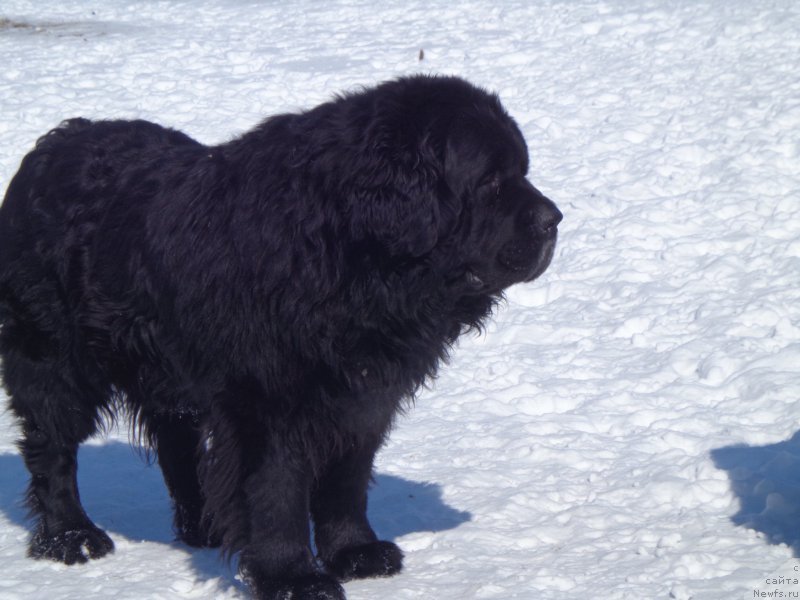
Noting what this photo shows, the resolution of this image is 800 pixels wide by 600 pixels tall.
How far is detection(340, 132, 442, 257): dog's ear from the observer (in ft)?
10.6

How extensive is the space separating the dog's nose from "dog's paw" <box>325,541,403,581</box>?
138 centimetres

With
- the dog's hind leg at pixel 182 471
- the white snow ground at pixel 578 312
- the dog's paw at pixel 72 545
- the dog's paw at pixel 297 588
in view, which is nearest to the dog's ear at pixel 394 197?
the dog's paw at pixel 297 588

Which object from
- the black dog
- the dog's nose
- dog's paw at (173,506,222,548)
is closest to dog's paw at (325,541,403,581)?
the black dog

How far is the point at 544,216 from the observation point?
3.47 m

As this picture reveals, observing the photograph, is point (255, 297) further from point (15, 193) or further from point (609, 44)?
point (609, 44)

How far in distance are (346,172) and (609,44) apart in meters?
9.14

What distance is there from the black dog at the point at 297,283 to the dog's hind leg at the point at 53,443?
52mm

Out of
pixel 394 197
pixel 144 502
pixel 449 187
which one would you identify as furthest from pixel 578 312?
pixel 394 197

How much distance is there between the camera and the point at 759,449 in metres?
4.75

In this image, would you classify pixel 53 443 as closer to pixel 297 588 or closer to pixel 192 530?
pixel 192 530

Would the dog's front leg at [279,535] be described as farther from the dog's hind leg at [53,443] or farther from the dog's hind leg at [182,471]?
the dog's hind leg at [53,443]

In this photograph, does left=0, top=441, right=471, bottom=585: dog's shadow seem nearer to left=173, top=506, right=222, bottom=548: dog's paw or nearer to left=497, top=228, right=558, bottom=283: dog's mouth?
left=173, top=506, right=222, bottom=548: dog's paw

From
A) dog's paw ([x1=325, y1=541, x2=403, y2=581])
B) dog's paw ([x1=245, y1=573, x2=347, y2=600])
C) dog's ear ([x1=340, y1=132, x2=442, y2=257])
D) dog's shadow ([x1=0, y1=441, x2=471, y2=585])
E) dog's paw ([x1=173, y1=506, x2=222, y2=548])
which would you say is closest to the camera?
dog's ear ([x1=340, y1=132, x2=442, y2=257])

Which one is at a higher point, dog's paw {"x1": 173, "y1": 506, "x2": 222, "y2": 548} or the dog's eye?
the dog's eye
